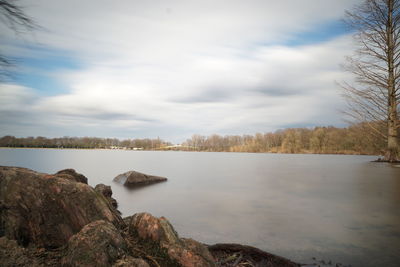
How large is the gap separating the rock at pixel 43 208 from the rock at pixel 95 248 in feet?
1.99

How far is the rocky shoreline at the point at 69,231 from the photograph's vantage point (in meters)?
2.01

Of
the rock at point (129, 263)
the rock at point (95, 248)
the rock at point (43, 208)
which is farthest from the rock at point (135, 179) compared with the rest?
the rock at point (129, 263)

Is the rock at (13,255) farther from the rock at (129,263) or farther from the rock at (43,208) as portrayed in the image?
the rock at (129,263)

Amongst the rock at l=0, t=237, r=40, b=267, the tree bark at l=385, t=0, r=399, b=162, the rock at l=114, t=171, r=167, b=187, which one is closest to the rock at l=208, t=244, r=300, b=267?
the rock at l=0, t=237, r=40, b=267

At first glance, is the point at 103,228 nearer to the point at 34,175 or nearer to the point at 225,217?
the point at 34,175

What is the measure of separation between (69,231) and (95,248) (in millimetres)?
841

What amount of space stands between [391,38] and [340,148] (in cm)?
4174

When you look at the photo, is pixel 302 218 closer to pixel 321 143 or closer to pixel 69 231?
pixel 69 231

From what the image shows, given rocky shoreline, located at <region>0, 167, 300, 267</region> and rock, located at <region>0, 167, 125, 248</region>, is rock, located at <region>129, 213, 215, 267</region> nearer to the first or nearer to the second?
rocky shoreline, located at <region>0, 167, 300, 267</region>

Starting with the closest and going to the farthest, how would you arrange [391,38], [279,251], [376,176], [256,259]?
[256,259], [279,251], [376,176], [391,38]

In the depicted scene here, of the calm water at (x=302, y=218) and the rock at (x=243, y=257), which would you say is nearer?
the rock at (x=243, y=257)

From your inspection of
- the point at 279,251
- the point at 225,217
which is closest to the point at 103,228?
the point at 279,251

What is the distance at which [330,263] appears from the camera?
4008 millimetres

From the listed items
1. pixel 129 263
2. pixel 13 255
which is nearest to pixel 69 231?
pixel 13 255
